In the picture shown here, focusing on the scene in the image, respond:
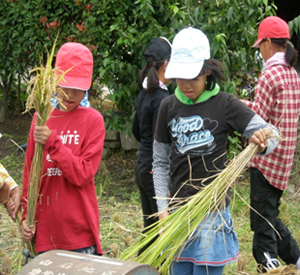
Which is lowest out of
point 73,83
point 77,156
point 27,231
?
point 27,231

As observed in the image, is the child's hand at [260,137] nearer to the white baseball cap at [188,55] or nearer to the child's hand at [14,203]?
the white baseball cap at [188,55]

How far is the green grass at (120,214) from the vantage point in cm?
414

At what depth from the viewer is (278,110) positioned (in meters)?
3.54

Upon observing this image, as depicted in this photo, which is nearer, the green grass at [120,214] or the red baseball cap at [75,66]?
the red baseball cap at [75,66]

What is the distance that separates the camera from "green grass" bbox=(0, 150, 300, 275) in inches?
163

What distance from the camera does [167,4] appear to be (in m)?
5.47

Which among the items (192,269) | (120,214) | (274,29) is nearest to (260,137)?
(192,269)

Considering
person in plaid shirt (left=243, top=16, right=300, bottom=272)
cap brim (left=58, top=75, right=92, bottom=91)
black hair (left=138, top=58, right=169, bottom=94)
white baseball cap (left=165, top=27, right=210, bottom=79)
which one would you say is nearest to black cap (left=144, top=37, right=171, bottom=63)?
black hair (left=138, top=58, right=169, bottom=94)

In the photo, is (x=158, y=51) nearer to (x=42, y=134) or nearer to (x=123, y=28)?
(x=42, y=134)

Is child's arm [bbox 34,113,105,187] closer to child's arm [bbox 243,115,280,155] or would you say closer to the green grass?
child's arm [bbox 243,115,280,155]

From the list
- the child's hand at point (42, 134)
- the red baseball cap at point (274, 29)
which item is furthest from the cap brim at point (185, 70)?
the red baseball cap at point (274, 29)

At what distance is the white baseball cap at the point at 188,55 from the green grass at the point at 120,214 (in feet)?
4.39

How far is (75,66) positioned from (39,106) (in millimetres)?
375

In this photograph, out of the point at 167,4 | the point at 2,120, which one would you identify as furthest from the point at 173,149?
the point at 2,120
